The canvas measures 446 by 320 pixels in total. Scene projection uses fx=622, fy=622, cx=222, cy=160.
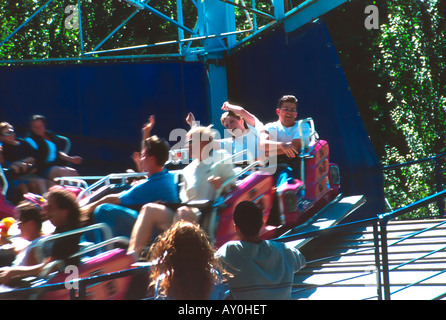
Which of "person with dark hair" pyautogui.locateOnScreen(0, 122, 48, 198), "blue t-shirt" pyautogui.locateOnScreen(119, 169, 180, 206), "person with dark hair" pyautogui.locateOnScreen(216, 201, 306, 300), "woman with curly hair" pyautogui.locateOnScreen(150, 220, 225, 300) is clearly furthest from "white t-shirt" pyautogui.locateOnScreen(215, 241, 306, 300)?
"person with dark hair" pyautogui.locateOnScreen(0, 122, 48, 198)

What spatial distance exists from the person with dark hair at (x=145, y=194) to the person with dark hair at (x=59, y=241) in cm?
50

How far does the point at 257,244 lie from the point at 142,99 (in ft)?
26.2

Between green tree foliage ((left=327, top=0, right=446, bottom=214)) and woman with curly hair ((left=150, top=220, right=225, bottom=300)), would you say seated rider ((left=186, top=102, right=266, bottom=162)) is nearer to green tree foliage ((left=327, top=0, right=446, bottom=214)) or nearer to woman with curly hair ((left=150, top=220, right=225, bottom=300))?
woman with curly hair ((left=150, top=220, right=225, bottom=300))

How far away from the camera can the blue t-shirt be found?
16.6 ft

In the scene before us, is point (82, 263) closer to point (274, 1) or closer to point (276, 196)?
point (276, 196)

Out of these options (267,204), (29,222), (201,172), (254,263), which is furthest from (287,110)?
(254,263)

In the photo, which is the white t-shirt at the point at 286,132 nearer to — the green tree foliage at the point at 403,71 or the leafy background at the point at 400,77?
the leafy background at the point at 400,77

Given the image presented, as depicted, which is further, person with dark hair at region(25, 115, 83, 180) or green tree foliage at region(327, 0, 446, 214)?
green tree foliage at region(327, 0, 446, 214)

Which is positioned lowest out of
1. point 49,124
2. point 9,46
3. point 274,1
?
point 49,124

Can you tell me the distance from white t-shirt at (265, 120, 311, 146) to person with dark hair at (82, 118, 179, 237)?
1.83m

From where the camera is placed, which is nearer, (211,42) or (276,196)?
(276,196)
